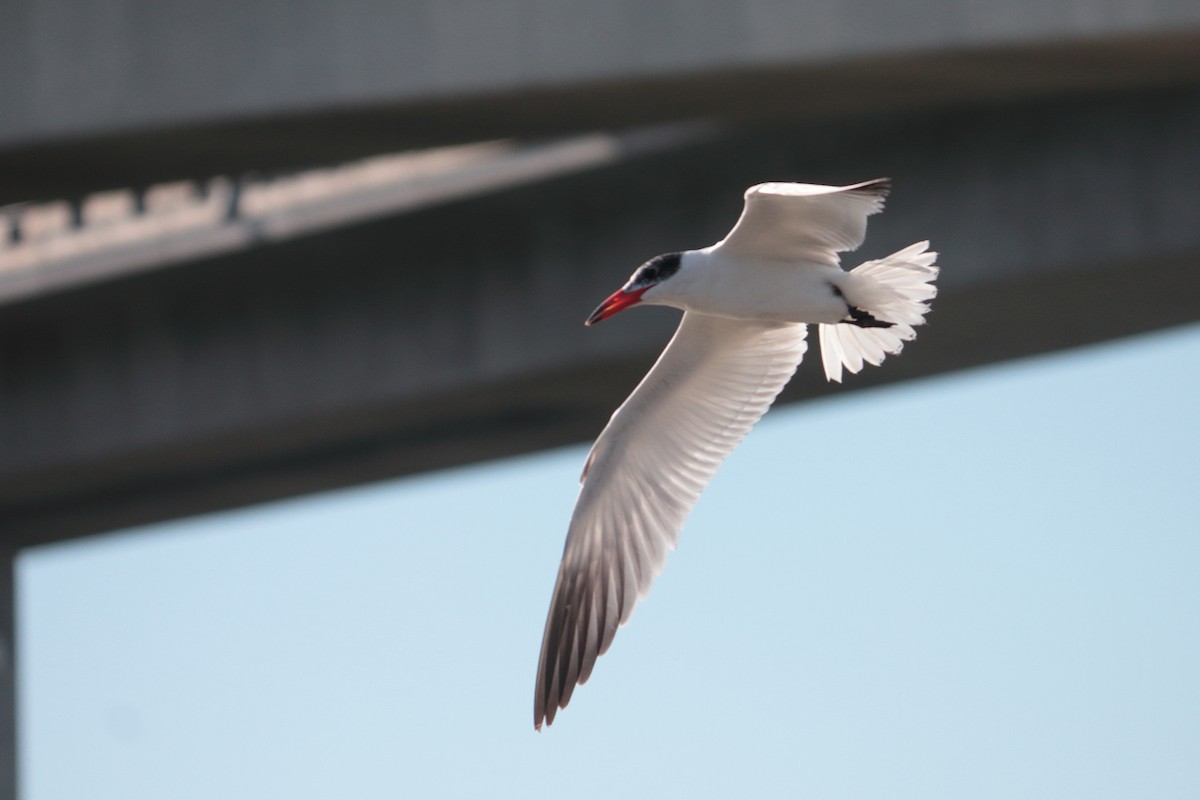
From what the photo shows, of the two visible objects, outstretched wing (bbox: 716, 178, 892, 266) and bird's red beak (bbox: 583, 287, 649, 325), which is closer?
outstretched wing (bbox: 716, 178, 892, 266)

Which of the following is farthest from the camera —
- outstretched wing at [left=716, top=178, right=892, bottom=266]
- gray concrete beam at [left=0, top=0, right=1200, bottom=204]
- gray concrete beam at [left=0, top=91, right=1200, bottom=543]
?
gray concrete beam at [left=0, top=91, right=1200, bottom=543]

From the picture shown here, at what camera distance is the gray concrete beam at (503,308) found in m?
15.5

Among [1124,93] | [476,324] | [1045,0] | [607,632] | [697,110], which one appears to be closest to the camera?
[607,632]

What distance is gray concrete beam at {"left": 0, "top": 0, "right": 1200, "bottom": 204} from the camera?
13188mm

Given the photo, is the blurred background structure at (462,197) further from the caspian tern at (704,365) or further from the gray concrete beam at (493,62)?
the caspian tern at (704,365)

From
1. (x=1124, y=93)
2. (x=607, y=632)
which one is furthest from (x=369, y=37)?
(x=1124, y=93)

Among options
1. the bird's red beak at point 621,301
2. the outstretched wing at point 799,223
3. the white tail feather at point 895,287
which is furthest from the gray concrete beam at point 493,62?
the bird's red beak at point 621,301

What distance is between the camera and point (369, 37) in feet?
44.7

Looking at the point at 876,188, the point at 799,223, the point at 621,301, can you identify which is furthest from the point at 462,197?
the point at 876,188

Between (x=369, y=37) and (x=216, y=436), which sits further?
(x=216, y=436)

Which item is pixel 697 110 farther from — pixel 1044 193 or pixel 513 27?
pixel 1044 193

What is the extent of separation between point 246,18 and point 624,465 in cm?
431

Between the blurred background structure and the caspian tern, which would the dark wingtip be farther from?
the blurred background structure

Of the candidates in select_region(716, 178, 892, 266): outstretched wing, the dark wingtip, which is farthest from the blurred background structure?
the dark wingtip
